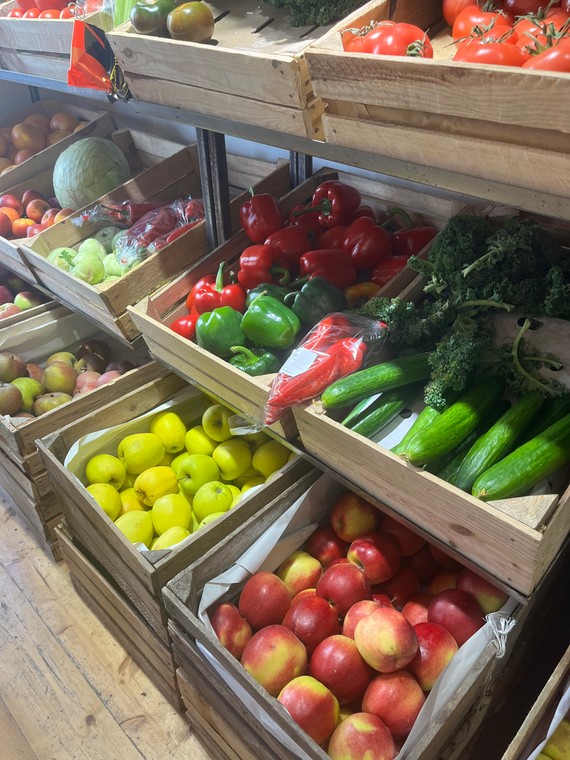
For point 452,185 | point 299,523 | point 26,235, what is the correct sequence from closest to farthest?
point 452,185 → point 299,523 → point 26,235

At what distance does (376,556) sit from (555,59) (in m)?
1.04

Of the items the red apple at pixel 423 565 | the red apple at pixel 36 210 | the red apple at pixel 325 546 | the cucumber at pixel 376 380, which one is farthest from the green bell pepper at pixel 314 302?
the red apple at pixel 36 210

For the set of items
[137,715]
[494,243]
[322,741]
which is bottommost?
[137,715]

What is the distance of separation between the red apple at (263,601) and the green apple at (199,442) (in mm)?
535

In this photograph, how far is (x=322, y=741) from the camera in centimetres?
118

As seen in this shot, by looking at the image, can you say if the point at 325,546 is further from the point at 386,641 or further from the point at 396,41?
the point at 396,41

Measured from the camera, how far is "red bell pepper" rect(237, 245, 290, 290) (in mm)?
1754

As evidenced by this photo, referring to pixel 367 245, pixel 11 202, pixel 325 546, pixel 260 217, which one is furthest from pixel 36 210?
pixel 325 546

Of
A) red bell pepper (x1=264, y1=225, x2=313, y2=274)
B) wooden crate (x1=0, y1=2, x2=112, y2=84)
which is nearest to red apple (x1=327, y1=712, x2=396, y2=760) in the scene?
red bell pepper (x1=264, y1=225, x2=313, y2=274)

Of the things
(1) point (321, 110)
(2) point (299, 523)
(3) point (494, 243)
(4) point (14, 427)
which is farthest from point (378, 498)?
(4) point (14, 427)

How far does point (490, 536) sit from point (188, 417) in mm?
1203

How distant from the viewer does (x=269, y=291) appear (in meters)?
1.66

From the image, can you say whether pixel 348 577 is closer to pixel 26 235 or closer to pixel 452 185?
pixel 452 185

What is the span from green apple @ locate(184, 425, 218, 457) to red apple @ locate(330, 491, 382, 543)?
1.60ft
